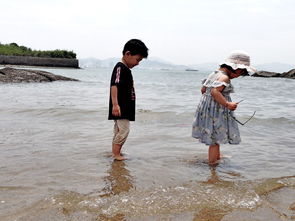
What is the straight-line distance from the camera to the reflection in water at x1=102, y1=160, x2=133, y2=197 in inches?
115

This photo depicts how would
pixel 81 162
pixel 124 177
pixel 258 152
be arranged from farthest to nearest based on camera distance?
pixel 258 152 → pixel 81 162 → pixel 124 177

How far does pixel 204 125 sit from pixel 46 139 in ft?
7.72

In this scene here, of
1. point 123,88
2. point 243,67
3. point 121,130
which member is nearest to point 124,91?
point 123,88

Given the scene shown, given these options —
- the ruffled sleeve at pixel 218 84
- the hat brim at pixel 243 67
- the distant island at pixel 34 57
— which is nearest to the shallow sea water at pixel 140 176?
the ruffled sleeve at pixel 218 84

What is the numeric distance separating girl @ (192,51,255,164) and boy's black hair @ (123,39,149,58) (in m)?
0.80

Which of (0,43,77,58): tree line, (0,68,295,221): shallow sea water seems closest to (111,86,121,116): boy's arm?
(0,68,295,221): shallow sea water

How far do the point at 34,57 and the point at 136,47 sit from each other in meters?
51.7

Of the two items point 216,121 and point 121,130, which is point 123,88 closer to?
point 121,130

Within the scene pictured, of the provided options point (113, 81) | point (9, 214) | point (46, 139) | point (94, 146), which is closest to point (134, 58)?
point (113, 81)

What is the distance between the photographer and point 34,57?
171ft

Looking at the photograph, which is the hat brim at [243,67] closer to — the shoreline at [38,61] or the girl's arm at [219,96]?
the girl's arm at [219,96]

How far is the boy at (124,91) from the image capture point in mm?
3918

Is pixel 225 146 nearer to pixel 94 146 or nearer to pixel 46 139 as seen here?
pixel 94 146

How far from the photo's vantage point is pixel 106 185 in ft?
9.97
